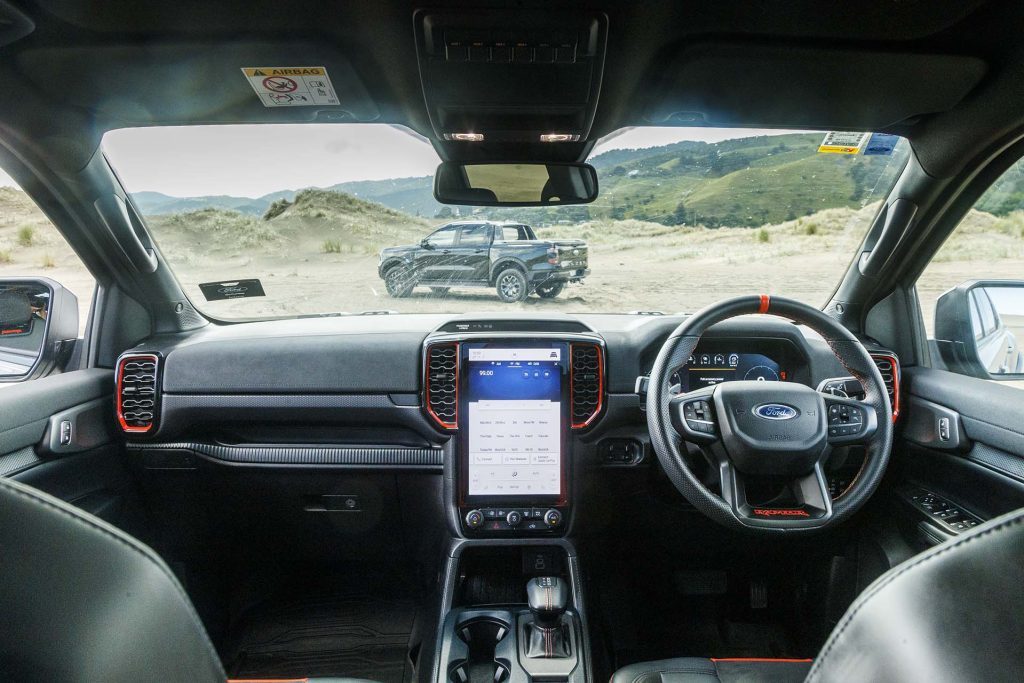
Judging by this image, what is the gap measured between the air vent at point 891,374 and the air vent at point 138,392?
327cm

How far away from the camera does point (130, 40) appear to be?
7.20 feet

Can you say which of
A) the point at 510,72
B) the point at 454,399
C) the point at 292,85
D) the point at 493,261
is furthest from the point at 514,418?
the point at 292,85

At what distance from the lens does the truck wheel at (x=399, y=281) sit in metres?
3.16

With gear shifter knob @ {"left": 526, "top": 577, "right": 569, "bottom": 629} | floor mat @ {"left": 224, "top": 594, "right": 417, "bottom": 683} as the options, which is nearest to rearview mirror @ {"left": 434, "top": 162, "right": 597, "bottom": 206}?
gear shifter knob @ {"left": 526, "top": 577, "right": 569, "bottom": 629}

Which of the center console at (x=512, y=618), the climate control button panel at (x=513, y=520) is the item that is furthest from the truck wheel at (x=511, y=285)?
the center console at (x=512, y=618)

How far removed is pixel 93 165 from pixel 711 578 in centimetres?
344

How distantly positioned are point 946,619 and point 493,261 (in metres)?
2.54

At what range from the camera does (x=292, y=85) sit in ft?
8.13

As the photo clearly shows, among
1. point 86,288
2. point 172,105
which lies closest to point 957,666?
point 172,105

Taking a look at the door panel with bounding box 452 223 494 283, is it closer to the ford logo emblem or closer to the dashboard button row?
the dashboard button row

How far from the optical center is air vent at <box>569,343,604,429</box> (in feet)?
9.18

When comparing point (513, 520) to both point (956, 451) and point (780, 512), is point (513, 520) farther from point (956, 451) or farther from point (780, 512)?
point (956, 451)

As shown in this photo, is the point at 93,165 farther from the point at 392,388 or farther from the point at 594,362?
the point at 594,362

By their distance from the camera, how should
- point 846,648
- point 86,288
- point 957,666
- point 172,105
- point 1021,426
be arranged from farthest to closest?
1. point 86,288
2. point 172,105
3. point 1021,426
4. point 846,648
5. point 957,666
